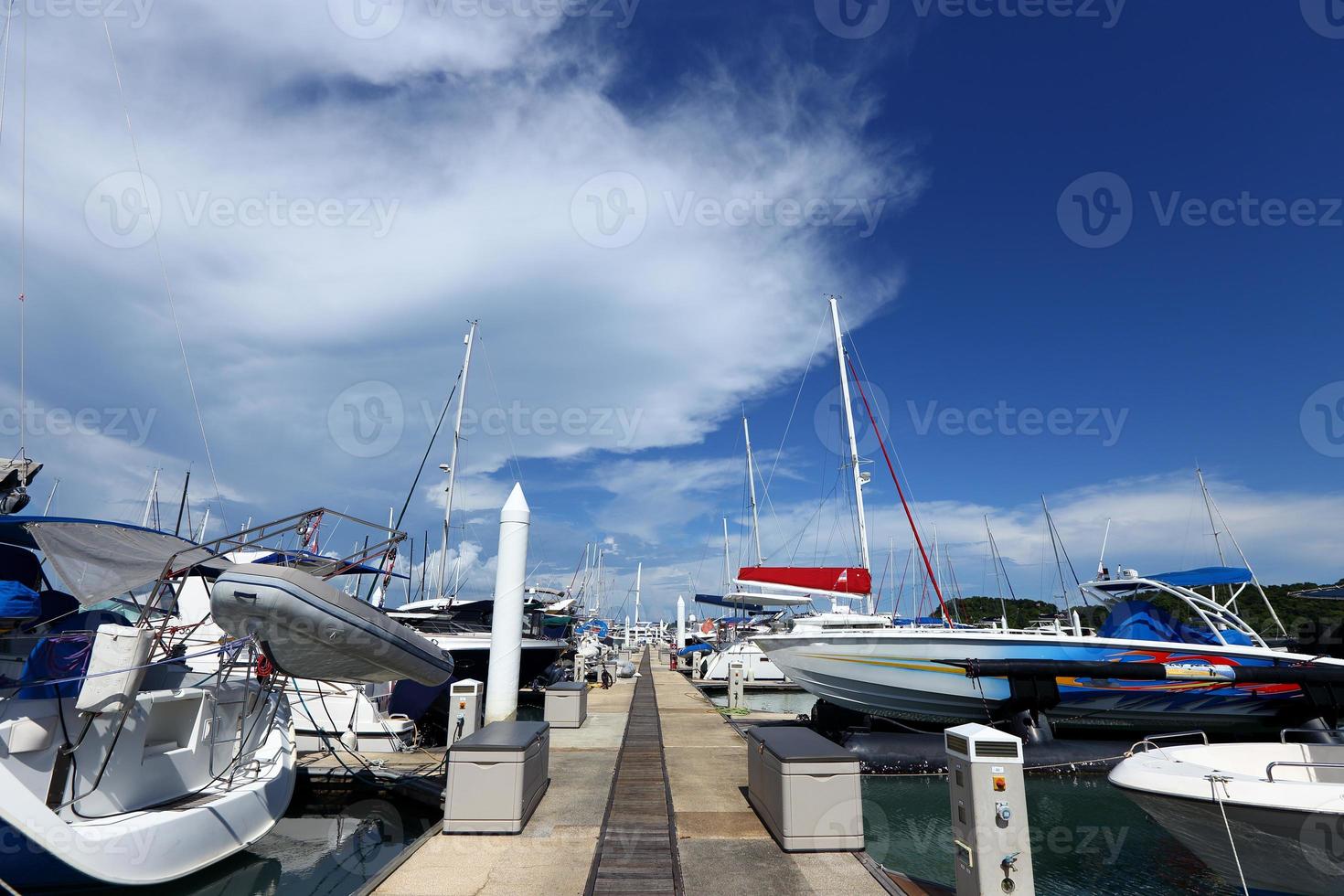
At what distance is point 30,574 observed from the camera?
9.40m

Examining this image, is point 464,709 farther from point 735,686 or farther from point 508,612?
point 735,686

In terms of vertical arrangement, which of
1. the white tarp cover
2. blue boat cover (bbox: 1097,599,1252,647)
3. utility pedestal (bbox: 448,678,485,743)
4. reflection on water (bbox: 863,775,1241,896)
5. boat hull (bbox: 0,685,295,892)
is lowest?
reflection on water (bbox: 863,775,1241,896)

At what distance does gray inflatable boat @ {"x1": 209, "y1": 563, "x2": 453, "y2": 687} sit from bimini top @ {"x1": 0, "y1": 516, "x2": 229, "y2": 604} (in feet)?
2.33

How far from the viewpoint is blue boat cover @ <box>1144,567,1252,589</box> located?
16141mm

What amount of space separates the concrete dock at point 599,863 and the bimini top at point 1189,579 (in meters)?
11.2

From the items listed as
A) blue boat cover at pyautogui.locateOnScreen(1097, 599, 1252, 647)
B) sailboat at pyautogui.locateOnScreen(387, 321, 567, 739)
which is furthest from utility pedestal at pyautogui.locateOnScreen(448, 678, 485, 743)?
blue boat cover at pyautogui.locateOnScreen(1097, 599, 1252, 647)

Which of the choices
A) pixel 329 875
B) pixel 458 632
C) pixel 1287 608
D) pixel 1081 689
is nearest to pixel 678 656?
pixel 458 632

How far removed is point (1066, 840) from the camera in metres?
10.7

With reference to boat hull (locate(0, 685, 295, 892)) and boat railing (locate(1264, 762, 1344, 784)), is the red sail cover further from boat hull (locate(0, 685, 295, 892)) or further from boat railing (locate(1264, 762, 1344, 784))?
boat hull (locate(0, 685, 295, 892))

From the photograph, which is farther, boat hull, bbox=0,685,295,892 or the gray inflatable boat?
the gray inflatable boat

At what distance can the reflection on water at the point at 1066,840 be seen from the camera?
9.00 metres

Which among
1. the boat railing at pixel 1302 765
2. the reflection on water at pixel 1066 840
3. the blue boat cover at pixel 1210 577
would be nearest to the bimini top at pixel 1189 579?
the blue boat cover at pixel 1210 577

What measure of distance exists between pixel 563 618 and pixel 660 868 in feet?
106

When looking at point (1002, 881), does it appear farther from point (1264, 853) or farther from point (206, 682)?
point (206, 682)
